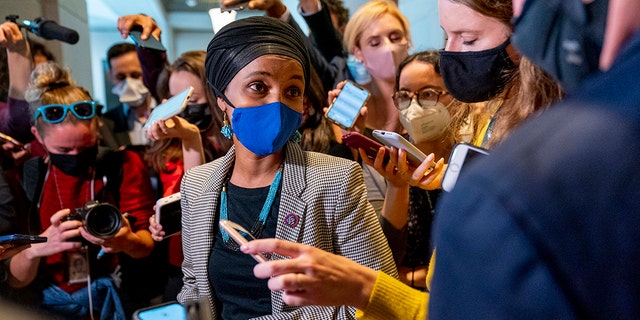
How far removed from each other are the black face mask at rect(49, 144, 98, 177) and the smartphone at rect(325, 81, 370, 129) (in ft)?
3.61

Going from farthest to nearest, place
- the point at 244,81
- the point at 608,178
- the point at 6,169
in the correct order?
the point at 6,169 → the point at 244,81 → the point at 608,178

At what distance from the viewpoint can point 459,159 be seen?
1.19 m

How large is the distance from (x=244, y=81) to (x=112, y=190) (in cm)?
115

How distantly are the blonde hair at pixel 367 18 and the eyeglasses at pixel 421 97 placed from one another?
0.83 m

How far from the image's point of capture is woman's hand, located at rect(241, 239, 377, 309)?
107 cm

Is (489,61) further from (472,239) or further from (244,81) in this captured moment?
(472,239)

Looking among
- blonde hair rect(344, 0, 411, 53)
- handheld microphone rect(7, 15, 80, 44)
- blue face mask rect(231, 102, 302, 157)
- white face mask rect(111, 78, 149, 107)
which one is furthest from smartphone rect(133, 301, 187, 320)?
white face mask rect(111, 78, 149, 107)

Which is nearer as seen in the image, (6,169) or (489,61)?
(489,61)

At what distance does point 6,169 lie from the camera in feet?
8.80

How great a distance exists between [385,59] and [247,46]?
133 centimetres

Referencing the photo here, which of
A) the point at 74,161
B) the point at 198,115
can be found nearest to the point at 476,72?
the point at 198,115

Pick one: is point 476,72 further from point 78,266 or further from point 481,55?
point 78,266

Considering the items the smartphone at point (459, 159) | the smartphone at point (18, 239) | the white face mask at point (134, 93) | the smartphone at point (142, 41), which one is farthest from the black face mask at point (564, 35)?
the white face mask at point (134, 93)

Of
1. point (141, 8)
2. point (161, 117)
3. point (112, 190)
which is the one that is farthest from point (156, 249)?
point (141, 8)
